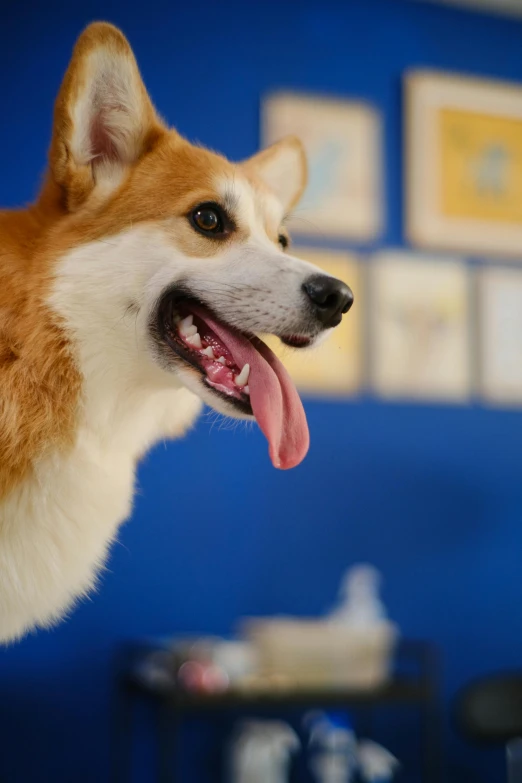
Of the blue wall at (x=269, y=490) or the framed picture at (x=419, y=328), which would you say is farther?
the framed picture at (x=419, y=328)

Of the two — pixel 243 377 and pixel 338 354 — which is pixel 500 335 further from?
pixel 243 377

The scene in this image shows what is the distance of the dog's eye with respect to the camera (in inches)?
45.9

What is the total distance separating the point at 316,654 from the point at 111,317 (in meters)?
1.38

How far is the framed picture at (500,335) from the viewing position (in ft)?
9.50

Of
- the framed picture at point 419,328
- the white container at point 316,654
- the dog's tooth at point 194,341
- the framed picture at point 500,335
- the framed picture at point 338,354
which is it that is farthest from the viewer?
the framed picture at point 500,335

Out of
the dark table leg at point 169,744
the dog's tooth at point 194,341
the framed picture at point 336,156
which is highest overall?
the framed picture at point 336,156

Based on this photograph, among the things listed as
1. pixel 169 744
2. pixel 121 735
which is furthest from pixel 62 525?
pixel 121 735

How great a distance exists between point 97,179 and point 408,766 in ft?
7.12

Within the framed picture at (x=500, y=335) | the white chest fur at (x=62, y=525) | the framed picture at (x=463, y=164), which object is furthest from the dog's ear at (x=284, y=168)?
the framed picture at (x=500, y=335)

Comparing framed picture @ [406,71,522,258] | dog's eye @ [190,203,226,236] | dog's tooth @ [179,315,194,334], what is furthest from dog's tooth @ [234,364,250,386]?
framed picture @ [406,71,522,258]

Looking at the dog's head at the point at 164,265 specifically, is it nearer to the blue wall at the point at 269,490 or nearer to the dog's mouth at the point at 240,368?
the dog's mouth at the point at 240,368

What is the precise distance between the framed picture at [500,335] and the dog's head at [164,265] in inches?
73.2

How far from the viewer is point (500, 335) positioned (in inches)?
115

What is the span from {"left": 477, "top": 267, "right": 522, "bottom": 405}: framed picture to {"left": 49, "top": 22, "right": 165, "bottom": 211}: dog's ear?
76.2 inches
